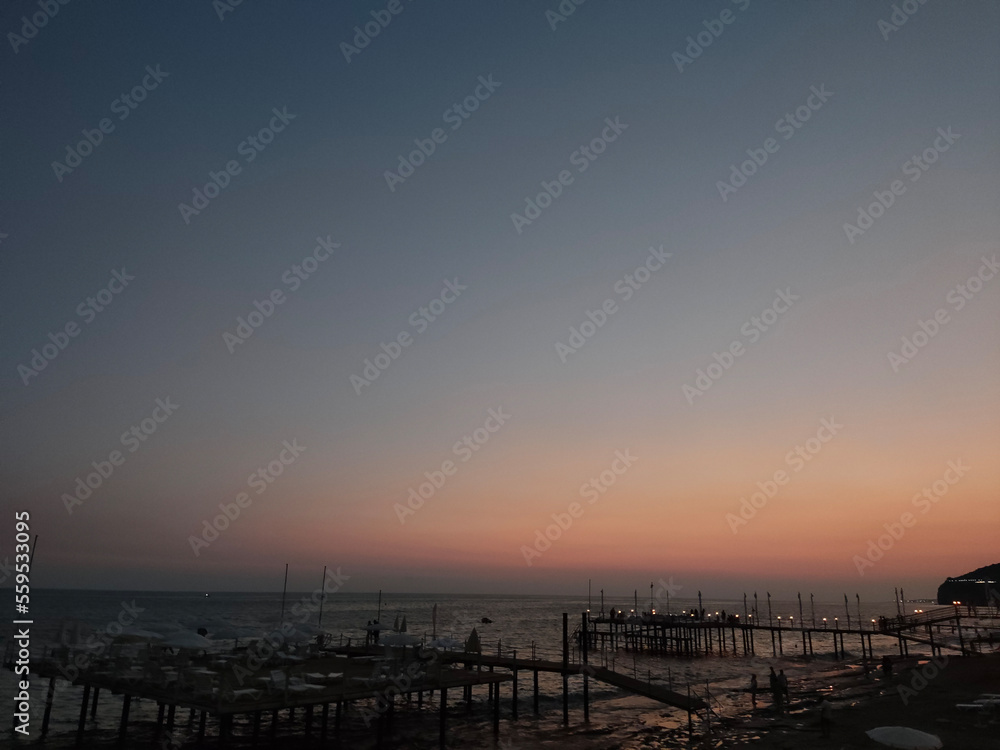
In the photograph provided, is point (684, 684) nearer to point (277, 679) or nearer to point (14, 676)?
point (277, 679)

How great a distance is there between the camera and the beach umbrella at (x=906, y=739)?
Result: 20.6 metres

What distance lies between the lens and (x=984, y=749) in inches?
922

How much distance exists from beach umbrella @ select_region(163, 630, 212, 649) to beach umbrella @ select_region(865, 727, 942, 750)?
2470cm

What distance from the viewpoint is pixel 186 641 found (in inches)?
1095

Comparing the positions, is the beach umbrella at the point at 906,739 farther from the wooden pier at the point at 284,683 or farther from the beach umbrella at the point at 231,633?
the beach umbrella at the point at 231,633

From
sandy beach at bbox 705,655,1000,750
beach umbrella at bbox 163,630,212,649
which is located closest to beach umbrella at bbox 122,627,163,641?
beach umbrella at bbox 163,630,212,649

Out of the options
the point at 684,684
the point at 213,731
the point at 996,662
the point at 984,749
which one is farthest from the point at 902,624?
the point at 213,731

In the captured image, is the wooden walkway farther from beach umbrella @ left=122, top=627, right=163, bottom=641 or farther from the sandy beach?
beach umbrella @ left=122, top=627, right=163, bottom=641

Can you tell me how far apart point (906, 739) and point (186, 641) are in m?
26.1

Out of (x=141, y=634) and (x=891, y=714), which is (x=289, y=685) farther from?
(x=891, y=714)

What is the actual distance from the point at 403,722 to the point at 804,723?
65.1 feet

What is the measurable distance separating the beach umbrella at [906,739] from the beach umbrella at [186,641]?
24705 millimetres

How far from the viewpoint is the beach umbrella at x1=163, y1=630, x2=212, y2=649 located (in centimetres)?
2731

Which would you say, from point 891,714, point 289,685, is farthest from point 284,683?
point 891,714
